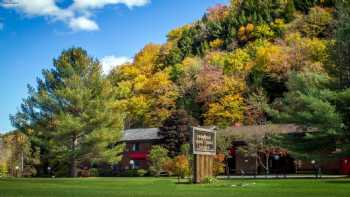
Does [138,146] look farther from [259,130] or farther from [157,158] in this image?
[259,130]

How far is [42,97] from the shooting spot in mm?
58625

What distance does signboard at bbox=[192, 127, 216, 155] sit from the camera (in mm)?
32250

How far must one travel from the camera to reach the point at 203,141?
109 feet

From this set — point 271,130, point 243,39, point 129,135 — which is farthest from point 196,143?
point 243,39

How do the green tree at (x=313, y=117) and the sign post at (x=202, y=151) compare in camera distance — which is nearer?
the sign post at (x=202, y=151)

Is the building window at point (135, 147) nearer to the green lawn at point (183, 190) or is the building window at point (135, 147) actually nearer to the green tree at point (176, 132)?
the green tree at point (176, 132)

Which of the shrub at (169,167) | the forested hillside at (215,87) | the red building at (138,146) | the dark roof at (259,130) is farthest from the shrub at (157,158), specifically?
the red building at (138,146)

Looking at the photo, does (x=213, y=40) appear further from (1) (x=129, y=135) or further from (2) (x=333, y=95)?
(2) (x=333, y=95)

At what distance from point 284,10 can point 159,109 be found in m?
34.6

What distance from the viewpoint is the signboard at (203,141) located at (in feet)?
106

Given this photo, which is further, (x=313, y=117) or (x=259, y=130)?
(x=259, y=130)

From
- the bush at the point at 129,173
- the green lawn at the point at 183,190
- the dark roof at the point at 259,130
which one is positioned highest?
the dark roof at the point at 259,130

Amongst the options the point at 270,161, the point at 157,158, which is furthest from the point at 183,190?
the point at 270,161

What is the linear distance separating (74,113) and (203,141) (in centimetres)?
3003
